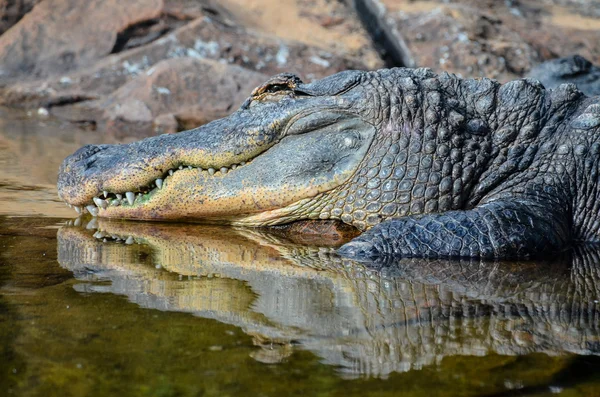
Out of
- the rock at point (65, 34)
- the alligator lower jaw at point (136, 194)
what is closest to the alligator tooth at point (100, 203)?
the alligator lower jaw at point (136, 194)

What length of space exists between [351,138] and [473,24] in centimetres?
819

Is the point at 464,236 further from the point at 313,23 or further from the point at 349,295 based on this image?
the point at 313,23

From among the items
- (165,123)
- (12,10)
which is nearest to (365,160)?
(165,123)

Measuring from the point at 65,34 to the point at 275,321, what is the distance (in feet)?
32.5

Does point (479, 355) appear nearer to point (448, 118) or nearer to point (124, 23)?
point (448, 118)

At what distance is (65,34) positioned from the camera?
448 inches

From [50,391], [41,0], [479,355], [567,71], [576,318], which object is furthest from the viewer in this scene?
[41,0]

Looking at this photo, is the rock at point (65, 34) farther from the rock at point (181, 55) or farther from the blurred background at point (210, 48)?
the rock at point (181, 55)

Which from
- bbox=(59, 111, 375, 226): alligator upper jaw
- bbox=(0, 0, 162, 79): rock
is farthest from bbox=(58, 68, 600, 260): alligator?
bbox=(0, 0, 162, 79): rock

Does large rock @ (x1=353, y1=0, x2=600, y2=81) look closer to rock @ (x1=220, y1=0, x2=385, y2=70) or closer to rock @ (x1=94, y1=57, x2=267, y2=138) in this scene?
rock @ (x1=220, y1=0, x2=385, y2=70)

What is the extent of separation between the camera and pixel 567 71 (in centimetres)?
700

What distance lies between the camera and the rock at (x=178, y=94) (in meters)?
9.20

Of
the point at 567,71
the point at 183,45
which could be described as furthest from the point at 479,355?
the point at 183,45

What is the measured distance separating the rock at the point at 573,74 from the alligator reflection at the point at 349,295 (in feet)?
10.7
